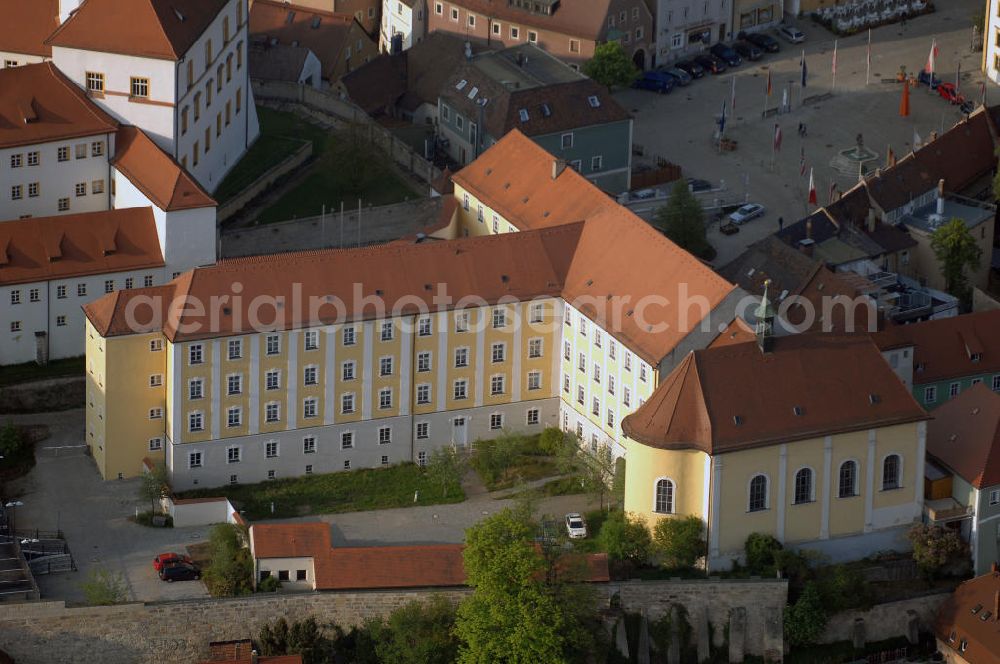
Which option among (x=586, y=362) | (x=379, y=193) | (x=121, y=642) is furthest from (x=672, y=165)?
(x=121, y=642)

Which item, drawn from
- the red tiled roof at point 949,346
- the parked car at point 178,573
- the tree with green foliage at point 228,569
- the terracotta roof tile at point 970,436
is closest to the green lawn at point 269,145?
the tree with green foliage at point 228,569

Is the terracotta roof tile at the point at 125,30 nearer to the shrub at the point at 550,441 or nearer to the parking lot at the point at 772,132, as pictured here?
the shrub at the point at 550,441

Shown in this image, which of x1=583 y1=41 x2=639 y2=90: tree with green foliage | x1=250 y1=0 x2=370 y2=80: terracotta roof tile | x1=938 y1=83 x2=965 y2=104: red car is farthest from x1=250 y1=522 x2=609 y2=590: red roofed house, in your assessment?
x1=938 y1=83 x2=965 y2=104: red car

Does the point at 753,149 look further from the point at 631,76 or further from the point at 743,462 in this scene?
the point at 743,462

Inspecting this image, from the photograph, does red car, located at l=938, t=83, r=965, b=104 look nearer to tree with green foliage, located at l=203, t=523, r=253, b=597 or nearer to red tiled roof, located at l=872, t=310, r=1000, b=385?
red tiled roof, located at l=872, t=310, r=1000, b=385

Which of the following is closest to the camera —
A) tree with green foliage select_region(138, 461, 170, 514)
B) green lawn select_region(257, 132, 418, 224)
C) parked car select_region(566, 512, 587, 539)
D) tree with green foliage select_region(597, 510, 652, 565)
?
tree with green foliage select_region(597, 510, 652, 565)

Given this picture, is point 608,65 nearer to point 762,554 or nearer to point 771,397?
point 771,397

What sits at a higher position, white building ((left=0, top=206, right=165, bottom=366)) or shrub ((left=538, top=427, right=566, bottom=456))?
white building ((left=0, top=206, right=165, bottom=366))
